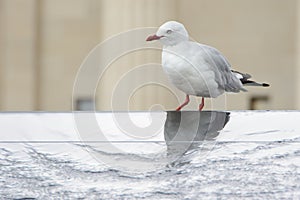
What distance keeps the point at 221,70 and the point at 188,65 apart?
213 mm

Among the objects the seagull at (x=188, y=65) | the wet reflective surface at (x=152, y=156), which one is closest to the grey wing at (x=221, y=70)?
the seagull at (x=188, y=65)

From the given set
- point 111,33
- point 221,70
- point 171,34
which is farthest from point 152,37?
point 111,33

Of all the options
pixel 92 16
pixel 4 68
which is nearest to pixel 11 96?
pixel 4 68

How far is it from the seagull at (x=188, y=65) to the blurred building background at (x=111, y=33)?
29.3ft

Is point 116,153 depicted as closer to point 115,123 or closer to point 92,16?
point 115,123

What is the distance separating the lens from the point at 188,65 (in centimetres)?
329

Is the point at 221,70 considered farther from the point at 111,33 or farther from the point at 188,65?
the point at 111,33

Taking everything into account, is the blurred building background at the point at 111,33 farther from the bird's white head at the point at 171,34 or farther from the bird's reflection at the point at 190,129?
the bird's white head at the point at 171,34

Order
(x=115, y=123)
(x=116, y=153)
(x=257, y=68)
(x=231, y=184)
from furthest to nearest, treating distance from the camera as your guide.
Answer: (x=257, y=68) < (x=115, y=123) < (x=116, y=153) < (x=231, y=184)

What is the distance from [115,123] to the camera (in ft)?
11.5

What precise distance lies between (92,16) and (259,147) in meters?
10.6

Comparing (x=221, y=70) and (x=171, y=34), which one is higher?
(x=171, y=34)

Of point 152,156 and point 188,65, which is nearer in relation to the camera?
point 152,156

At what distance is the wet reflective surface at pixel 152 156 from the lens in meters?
2.89
